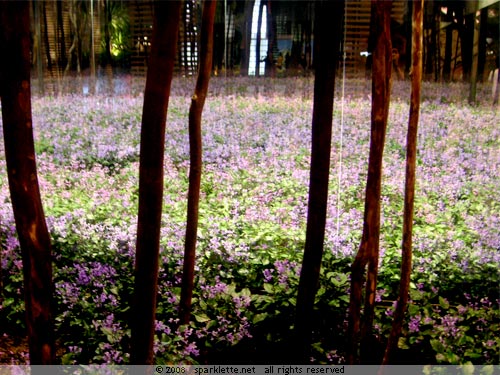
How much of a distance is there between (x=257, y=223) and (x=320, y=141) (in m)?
0.79

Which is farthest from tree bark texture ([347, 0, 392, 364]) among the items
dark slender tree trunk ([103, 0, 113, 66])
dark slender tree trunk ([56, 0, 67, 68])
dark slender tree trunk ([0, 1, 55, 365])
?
dark slender tree trunk ([56, 0, 67, 68])

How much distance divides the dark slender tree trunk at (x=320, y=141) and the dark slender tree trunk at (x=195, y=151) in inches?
15.3

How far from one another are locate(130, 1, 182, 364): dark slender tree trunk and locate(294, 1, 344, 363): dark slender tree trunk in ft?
1.51

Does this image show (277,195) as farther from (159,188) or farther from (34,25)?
(34,25)

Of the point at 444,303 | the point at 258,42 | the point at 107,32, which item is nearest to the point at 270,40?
the point at 258,42

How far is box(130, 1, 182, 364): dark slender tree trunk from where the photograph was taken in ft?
4.83

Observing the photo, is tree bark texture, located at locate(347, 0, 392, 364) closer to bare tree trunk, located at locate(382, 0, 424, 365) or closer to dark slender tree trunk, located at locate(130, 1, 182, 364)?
bare tree trunk, located at locate(382, 0, 424, 365)

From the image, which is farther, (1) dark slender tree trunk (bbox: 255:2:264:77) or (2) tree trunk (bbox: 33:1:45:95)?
(2) tree trunk (bbox: 33:1:45:95)

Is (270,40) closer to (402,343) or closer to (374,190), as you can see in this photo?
(374,190)

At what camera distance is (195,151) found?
6.73 feet

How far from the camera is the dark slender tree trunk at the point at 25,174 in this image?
4.78ft

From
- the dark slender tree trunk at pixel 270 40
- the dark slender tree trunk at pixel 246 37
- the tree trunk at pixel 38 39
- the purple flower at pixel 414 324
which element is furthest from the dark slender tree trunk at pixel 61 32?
the purple flower at pixel 414 324

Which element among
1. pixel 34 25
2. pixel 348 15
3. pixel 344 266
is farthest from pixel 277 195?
pixel 34 25

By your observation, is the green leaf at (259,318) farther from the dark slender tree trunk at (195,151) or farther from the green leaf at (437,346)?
the green leaf at (437,346)
